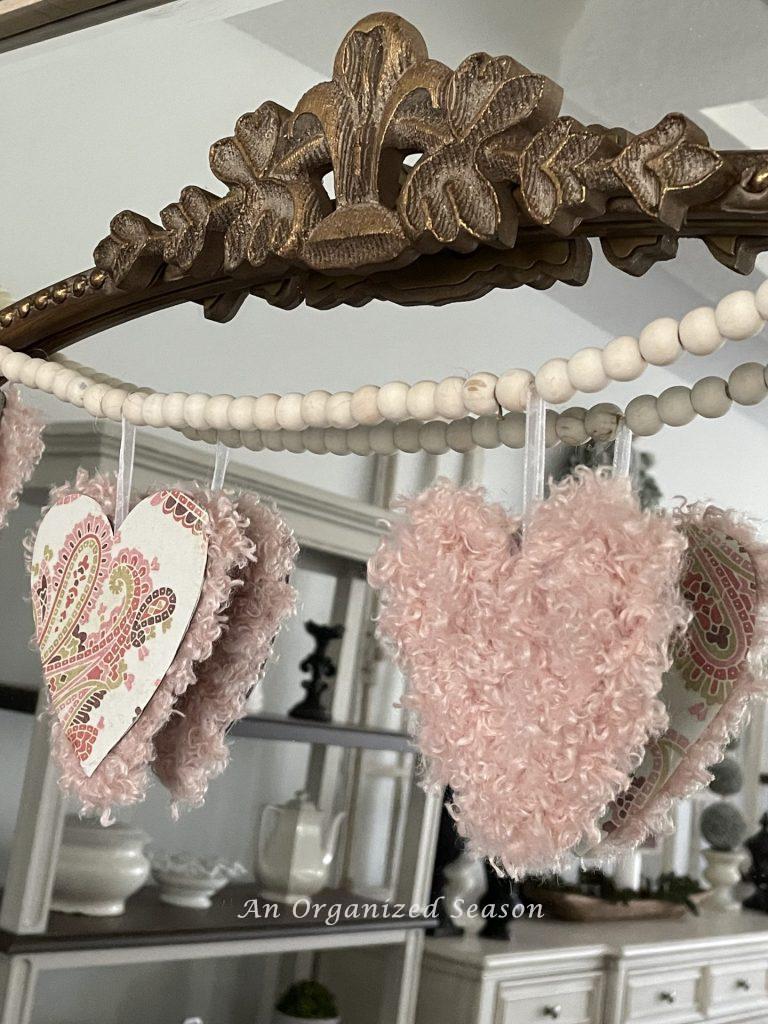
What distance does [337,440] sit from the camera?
502 mm

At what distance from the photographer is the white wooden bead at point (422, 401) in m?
0.42

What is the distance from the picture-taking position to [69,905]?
1.33 meters

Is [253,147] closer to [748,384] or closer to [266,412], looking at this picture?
[266,412]

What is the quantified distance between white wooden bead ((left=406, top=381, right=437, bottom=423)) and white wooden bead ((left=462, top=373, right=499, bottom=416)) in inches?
0.6

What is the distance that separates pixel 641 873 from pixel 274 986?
0.78 meters

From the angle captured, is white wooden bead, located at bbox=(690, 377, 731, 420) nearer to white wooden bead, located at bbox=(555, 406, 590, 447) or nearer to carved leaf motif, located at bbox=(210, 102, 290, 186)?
white wooden bead, located at bbox=(555, 406, 590, 447)

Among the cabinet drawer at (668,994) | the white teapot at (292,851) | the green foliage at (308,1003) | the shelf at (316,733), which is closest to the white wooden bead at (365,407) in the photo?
the shelf at (316,733)

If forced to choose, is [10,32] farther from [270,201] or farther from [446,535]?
[446,535]

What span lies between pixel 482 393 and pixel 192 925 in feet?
3.72

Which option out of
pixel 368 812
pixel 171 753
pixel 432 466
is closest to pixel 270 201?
pixel 171 753

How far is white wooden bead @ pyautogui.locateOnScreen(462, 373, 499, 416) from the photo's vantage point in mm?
398

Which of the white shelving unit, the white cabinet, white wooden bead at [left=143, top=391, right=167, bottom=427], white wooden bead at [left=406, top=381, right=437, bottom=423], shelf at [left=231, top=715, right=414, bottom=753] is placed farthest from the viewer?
the white cabinet

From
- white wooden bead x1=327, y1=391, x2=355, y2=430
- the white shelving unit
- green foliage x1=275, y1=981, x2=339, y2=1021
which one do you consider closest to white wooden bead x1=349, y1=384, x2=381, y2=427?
white wooden bead x1=327, y1=391, x2=355, y2=430

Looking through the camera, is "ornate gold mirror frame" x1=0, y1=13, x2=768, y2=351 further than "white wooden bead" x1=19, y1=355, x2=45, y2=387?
No
